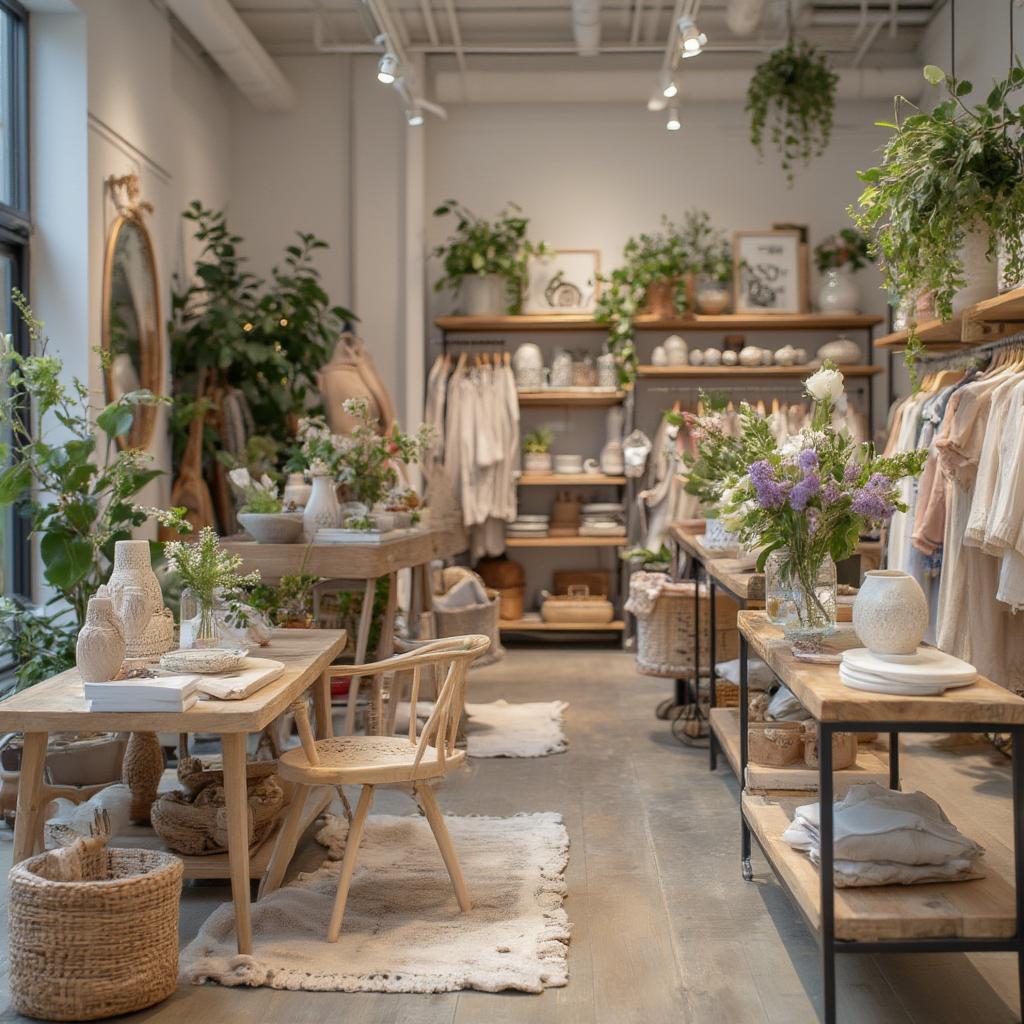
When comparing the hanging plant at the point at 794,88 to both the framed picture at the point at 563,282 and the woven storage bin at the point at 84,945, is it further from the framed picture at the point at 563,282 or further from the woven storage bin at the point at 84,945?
the woven storage bin at the point at 84,945

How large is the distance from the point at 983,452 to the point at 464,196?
15.8 ft

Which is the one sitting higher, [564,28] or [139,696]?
[564,28]

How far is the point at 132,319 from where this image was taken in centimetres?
590

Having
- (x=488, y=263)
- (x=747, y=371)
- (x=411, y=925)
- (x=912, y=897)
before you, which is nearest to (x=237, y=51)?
(x=488, y=263)

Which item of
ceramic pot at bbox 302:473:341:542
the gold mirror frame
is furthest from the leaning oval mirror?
ceramic pot at bbox 302:473:341:542

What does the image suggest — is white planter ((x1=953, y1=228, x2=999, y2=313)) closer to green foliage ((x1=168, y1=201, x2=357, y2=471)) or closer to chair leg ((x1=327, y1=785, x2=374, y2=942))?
chair leg ((x1=327, y1=785, x2=374, y2=942))

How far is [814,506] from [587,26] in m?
4.76

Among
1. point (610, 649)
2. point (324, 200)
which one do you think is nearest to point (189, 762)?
point (610, 649)

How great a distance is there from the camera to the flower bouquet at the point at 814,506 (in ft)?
10.1

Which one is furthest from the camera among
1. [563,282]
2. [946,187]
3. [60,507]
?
[563,282]

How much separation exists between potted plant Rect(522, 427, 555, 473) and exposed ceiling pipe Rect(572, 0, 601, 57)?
2377mm

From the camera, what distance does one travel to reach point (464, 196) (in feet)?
27.3

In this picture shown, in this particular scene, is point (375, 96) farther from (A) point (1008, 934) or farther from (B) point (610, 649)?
(A) point (1008, 934)

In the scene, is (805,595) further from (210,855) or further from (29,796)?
(29,796)
